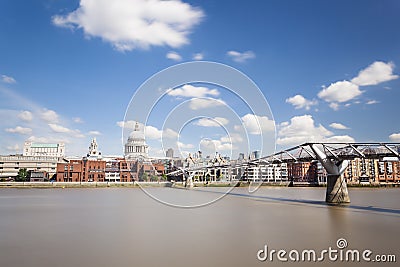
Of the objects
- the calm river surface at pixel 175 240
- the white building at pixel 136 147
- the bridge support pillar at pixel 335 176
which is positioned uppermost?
the white building at pixel 136 147

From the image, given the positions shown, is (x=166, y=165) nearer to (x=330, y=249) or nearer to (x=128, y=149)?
(x=128, y=149)

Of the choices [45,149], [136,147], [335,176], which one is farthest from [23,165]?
[335,176]

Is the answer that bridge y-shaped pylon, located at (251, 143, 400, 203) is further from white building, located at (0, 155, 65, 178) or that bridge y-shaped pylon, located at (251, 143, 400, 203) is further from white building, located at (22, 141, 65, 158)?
white building, located at (22, 141, 65, 158)

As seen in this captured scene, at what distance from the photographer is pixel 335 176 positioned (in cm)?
2312

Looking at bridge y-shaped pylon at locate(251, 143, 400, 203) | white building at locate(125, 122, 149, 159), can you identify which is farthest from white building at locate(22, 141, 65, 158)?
bridge y-shaped pylon at locate(251, 143, 400, 203)

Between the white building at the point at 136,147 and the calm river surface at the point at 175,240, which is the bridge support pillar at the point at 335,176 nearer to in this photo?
the calm river surface at the point at 175,240

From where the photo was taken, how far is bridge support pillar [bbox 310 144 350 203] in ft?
74.9

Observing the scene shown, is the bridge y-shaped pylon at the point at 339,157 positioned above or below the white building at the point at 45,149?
below

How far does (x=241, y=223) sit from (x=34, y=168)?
3298 inches

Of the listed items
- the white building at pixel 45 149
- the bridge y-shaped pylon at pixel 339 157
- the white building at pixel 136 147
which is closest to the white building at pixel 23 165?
the white building at pixel 136 147

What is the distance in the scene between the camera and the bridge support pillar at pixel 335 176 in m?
22.8

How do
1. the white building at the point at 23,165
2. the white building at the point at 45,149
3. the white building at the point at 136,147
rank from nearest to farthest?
the white building at the point at 23,165 < the white building at the point at 136,147 < the white building at the point at 45,149

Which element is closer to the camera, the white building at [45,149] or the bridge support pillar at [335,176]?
the bridge support pillar at [335,176]

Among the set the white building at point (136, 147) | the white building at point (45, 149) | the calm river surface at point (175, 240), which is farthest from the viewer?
the white building at point (45, 149)
